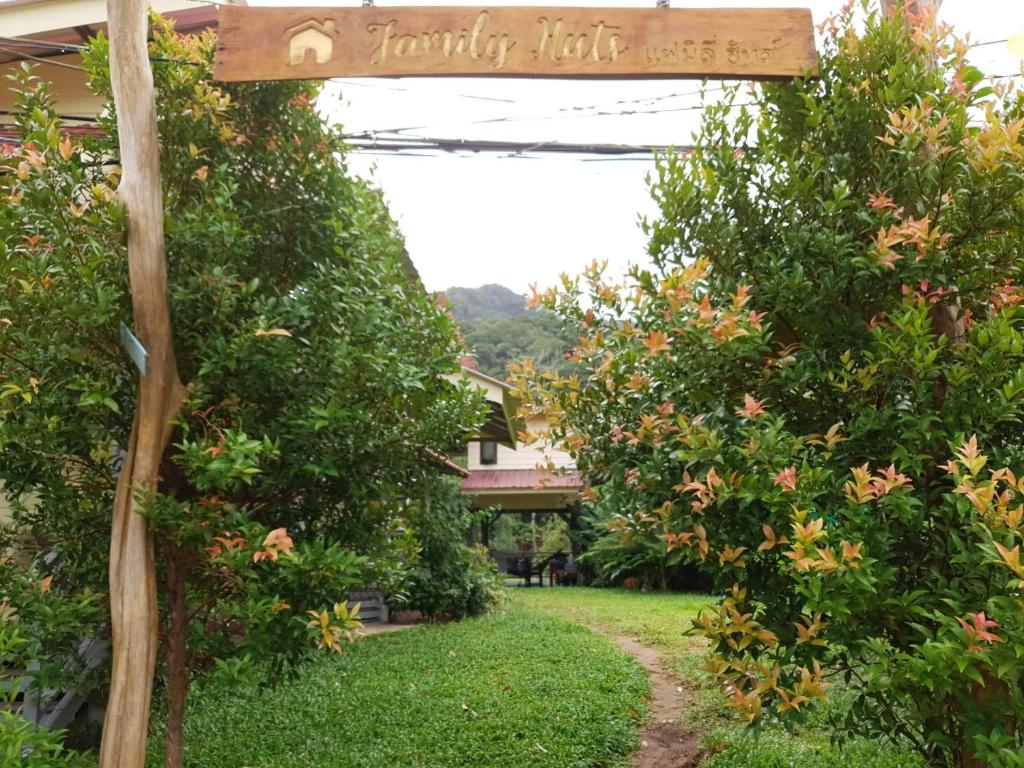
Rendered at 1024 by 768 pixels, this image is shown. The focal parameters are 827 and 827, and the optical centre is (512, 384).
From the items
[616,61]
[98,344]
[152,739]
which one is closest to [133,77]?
[98,344]

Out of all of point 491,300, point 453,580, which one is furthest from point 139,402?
point 491,300

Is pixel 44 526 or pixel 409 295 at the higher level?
pixel 409 295

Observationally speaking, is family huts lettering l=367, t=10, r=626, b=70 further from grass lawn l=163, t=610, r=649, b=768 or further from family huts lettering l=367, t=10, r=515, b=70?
grass lawn l=163, t=610, r=649, b=768

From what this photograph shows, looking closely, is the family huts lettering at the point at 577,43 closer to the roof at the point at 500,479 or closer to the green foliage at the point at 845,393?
the green foliage at the point at 845,393

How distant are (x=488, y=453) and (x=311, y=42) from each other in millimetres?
21165

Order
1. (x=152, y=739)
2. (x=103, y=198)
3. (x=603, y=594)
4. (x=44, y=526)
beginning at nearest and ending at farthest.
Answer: (x=103, y=198) < (x=44, y=526) < (x=152, y=739) < (x=603, y=594)

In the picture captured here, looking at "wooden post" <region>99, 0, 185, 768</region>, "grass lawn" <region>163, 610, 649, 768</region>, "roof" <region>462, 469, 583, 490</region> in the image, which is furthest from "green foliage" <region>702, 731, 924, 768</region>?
"roof" <region>462, 469, 583, 490</region>

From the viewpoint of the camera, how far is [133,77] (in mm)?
3920

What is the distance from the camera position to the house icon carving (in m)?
3.96

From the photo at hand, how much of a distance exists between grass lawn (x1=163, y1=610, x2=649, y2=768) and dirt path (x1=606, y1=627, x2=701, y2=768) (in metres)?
0.15

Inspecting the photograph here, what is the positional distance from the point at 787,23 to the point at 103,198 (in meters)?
3.29

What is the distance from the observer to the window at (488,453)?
2472 centimetres

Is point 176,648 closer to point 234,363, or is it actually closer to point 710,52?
point 234,363

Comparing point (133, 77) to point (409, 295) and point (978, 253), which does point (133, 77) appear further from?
point (978, 253)
